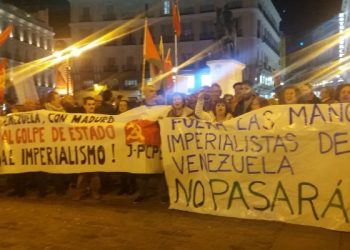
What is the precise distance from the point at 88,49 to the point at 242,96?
59497 mm

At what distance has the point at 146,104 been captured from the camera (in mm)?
8289

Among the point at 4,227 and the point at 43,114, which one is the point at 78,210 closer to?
the point at 4,227

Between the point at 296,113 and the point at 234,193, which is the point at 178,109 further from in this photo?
the point at 296,113

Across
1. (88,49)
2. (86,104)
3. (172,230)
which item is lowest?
(172,230)

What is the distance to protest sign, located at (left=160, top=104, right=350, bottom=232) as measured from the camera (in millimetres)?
6152

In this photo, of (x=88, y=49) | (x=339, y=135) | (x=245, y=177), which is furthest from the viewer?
(x=88, y=49)

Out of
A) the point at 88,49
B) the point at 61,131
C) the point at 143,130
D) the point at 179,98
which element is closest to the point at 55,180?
the point at 61,131

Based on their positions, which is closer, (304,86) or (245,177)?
(245,177)

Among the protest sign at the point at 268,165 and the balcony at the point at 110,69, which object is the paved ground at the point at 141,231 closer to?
the protest sign at the point at 268,165

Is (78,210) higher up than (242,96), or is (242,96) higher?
(242,96)

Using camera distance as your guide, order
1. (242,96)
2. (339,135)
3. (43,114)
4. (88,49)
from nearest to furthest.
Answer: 1. (339,135)
2. (242,96)
3. (43,114)
4. (88,49)

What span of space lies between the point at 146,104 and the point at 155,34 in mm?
55396

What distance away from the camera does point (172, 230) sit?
6.27m

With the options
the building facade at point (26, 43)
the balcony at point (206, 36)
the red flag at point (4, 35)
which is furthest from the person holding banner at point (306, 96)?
the balcony at point (206, 36)
